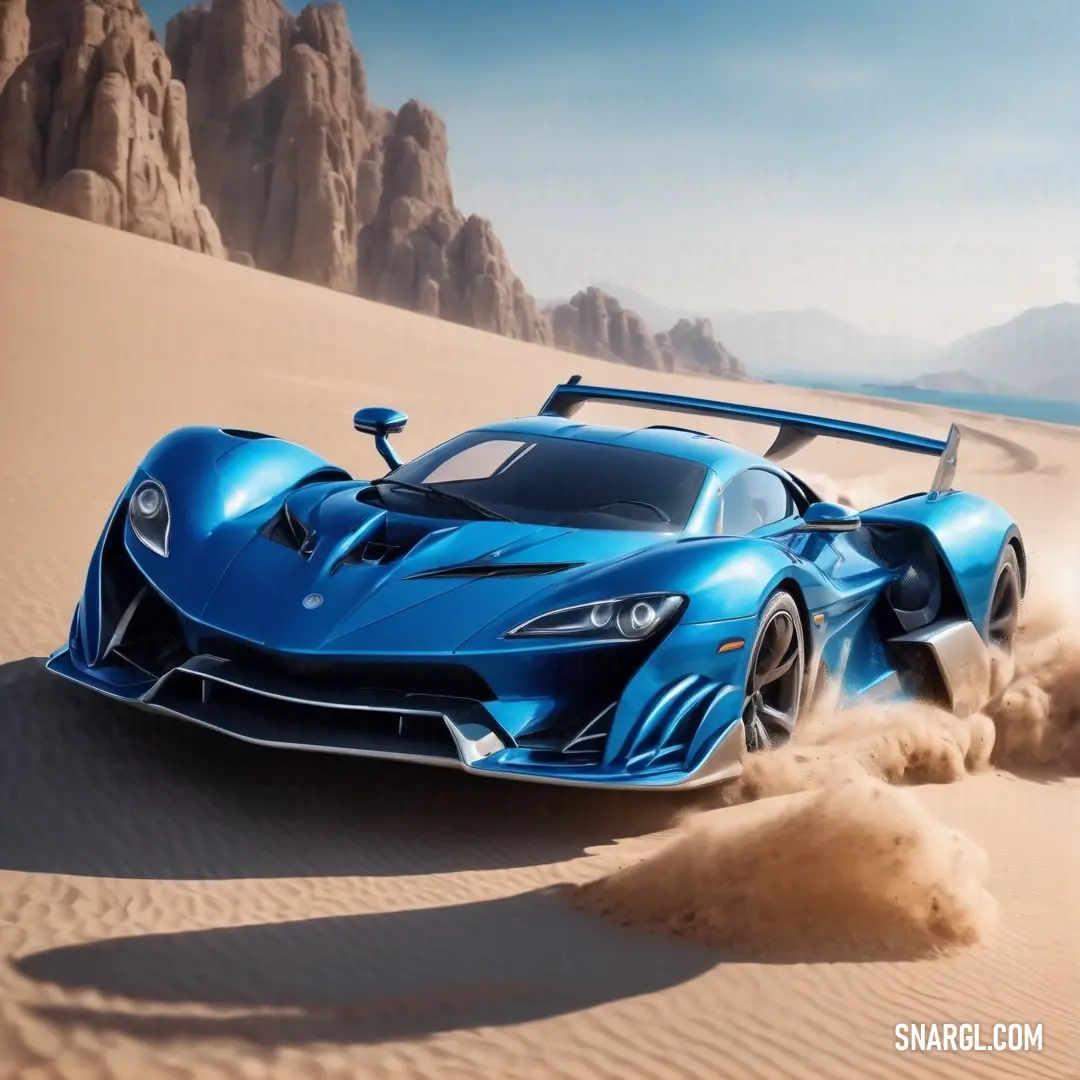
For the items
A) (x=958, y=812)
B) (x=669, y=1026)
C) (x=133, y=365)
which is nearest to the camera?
(x=669, y=1026)

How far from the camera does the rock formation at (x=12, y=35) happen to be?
246ft

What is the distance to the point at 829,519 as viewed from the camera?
200 inches

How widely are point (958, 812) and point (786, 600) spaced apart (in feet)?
4.08

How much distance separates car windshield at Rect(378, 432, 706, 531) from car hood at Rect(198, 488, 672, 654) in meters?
0.18

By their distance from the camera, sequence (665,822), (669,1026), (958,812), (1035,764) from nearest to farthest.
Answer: (669,1026)
(665,822)
(958,812)
(1035,764)

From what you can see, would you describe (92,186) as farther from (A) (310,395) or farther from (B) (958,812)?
(B) (958,812)

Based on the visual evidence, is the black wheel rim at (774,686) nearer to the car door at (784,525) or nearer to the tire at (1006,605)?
the car door at (784,525)

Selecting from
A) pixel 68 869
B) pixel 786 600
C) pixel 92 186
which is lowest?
pixel 68 869

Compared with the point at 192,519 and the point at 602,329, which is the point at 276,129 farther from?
the point at 192,519

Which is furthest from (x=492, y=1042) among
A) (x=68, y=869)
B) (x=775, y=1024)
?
(x=68, y=869)

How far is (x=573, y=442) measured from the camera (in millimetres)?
5668

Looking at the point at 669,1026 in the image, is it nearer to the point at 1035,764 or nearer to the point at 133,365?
the point at 1035,764

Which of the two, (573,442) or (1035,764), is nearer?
(573,442)

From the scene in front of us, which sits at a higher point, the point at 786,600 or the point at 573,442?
the point at 573,442
